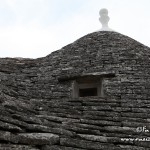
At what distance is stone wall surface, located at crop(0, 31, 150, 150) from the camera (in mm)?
3508

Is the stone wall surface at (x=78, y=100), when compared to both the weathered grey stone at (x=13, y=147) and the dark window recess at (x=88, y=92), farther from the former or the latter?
the dark window recess at (x=88, y=92)

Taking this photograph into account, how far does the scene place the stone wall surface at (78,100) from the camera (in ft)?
11.5

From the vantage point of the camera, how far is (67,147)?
11.1ft

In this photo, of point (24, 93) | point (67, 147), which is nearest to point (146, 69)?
point (24, 93)

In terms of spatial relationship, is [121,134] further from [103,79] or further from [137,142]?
[103,79]

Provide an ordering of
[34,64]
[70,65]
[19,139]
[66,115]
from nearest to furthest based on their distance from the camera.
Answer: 1. [19,139]
2. [66,115]
3. [70,65]
4. [34,64]

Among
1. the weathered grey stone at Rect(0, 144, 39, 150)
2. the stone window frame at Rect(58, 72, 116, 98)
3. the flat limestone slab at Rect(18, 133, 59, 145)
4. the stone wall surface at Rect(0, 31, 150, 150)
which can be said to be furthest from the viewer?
the stone window frame at Rect(58, 72, 116, 98)

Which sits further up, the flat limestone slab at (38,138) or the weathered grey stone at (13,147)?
the flat limestone slab at (38,138)

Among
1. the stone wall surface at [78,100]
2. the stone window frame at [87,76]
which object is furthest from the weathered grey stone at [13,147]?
the stone window frame at [87,76]

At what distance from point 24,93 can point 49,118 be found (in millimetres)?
1245

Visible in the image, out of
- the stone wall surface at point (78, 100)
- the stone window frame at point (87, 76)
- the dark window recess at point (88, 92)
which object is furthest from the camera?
the dark window recess at point (88, 92)

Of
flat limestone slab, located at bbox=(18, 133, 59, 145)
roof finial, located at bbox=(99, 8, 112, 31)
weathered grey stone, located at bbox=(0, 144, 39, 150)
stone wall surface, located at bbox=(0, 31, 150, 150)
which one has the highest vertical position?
roof finial, located at bbox=(99, 8, 112, 31)

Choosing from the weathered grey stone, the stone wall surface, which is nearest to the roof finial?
the stone wall surface

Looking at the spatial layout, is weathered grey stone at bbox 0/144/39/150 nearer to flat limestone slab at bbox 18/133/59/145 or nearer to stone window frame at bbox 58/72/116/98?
A: flat limestone slab at bbox 18/133/59/145
